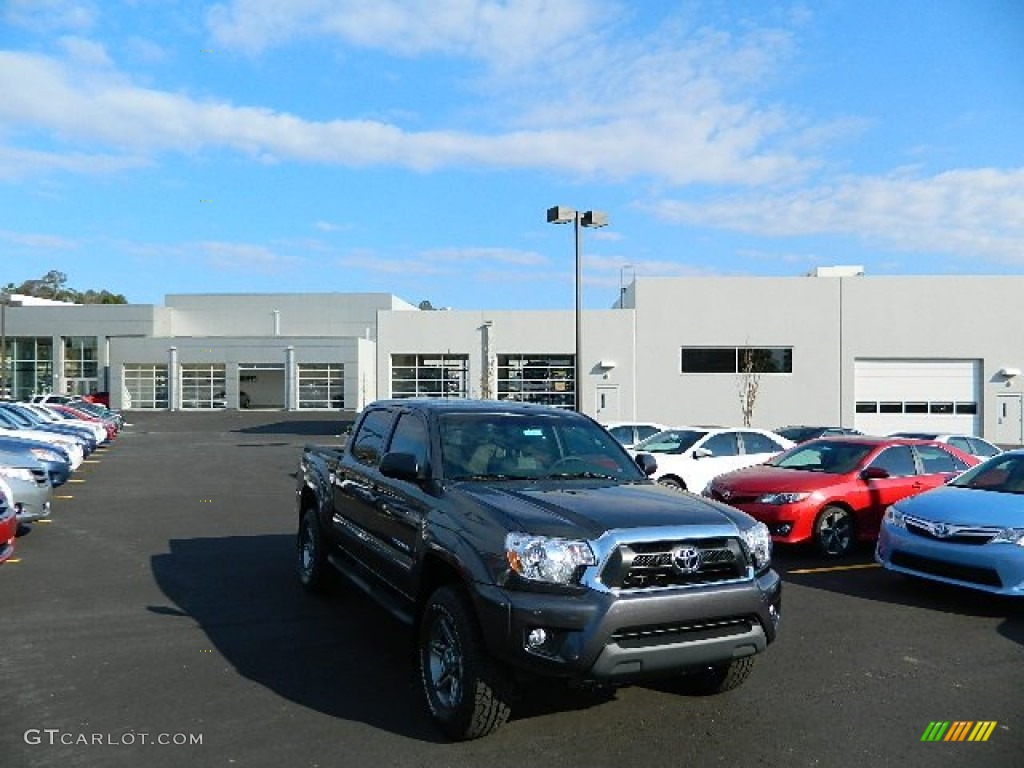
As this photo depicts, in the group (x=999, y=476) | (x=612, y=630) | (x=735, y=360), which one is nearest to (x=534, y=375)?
(x=735, y=360)

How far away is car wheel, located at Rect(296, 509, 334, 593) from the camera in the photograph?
7.68 meters

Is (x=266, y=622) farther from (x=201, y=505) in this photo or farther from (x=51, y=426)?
(x=51, y=426)

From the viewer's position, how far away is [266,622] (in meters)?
6.91

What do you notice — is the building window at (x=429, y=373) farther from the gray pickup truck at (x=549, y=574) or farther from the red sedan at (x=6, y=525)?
the gray pickup truck at (x=549, y=574)

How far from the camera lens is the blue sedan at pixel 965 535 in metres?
7.17

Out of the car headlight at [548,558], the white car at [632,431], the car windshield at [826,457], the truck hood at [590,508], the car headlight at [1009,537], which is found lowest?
the car headlight at [1009,537]

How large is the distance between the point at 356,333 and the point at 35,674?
60681 millimetres

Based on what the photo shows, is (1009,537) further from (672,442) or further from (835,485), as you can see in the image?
(672,442)

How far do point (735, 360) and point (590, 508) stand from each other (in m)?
35.2

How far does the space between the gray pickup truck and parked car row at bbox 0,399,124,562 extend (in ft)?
15.4

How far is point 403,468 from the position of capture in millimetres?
5273

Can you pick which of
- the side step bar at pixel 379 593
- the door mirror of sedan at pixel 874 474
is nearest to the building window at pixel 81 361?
the side step bar at pixel 379 593

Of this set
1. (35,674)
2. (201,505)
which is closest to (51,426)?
(201,505)

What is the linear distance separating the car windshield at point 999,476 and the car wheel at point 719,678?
4394 mm
